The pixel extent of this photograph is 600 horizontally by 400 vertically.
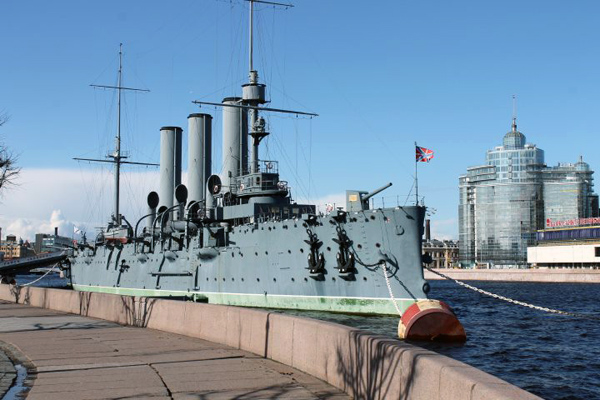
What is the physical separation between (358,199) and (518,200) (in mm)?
129353

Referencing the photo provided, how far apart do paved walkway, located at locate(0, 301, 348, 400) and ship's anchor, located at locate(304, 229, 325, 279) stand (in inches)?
591

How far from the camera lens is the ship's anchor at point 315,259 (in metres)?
28.7

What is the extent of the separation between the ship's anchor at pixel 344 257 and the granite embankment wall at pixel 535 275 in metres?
70.9

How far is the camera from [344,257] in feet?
92.5

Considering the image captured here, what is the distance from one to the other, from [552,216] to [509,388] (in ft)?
500

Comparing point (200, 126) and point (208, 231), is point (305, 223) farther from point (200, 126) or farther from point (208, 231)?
point (200, 126)

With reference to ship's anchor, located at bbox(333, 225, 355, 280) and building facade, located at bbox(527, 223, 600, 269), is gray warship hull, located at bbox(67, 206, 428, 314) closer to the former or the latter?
ship's anchor, located at bbox(333, 225, 355, 280)

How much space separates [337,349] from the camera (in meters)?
8.45

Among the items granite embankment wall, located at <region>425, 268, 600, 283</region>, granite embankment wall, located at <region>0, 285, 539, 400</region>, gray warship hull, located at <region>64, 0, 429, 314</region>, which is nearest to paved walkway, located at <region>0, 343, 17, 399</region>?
granite embankment wall, located at <region>0, 285, 539, 400</region>

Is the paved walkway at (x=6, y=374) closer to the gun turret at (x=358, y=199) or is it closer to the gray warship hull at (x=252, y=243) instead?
the gray warship hull at (x=252, y=243)

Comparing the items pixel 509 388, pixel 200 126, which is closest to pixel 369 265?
pixel 509 388

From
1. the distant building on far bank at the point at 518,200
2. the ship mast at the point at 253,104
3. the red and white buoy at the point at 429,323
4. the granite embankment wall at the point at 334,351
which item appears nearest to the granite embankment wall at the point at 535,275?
the distant building on far bank at the point at 518,200

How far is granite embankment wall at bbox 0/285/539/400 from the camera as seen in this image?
5.86 metres

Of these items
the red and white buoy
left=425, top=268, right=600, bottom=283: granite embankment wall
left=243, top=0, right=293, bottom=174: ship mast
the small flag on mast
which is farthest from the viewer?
left=425, top=268, right=600, bottom=283: granite embankment wall
